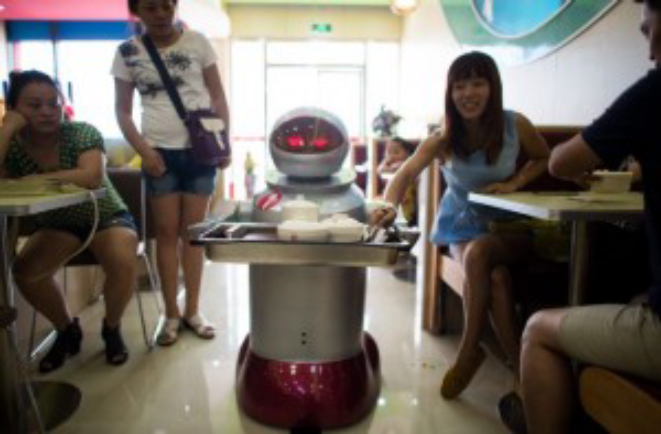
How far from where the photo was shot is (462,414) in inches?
60.1

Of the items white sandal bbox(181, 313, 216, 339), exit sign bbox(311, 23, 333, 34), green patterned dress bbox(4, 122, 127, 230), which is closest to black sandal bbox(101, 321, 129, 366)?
white sandal bbox(181, 313, 216, 339)

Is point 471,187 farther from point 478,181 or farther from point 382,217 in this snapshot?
point 382,217

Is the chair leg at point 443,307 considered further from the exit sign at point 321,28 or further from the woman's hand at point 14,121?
the exit sign at point 321,28

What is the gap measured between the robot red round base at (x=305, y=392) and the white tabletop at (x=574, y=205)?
61 cm

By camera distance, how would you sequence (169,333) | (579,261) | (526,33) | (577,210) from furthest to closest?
(526,33)
(169,333)
(579,261)
(577,210)

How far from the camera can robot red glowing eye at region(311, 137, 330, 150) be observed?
4.68 ft

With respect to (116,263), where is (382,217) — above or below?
above

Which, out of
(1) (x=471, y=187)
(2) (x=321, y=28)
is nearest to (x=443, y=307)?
(1) (x=471, y=187)

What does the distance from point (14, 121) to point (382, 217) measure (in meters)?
1.10

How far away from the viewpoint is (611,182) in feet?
3.94

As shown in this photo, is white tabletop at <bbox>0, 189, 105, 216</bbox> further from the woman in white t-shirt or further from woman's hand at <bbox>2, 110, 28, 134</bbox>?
the woman in white t-shirt

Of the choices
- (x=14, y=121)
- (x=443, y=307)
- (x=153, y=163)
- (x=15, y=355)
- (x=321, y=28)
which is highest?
(x=321, y=28)

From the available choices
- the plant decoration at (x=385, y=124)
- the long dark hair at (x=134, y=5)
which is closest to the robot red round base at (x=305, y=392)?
the long dark hair at (x=134, y=5)

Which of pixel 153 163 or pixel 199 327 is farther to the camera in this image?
pixel 199 327
